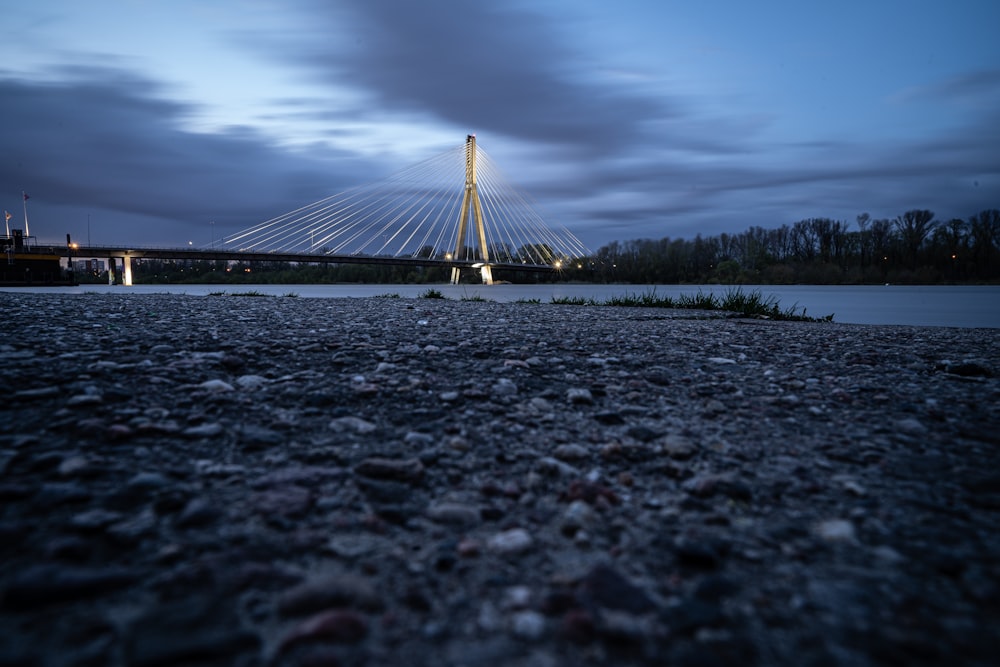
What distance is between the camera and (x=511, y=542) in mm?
1532

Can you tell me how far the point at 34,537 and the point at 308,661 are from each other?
Result: 978 millimetres

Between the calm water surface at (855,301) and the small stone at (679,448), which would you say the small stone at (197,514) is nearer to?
the small stone at (679,448)

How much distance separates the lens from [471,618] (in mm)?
1203

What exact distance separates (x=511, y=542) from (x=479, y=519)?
0.19 meters

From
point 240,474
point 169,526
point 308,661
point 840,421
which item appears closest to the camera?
point 308,661

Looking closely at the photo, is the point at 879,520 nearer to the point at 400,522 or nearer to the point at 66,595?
the point at 400,522

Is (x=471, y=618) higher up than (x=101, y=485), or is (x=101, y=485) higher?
(x=101, y=485)

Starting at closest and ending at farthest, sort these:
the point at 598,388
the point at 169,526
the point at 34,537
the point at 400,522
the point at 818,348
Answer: the point at 34,537 → the point at 169,526 → the point at 400,522 → the point at 598,388 → the point at 818,348

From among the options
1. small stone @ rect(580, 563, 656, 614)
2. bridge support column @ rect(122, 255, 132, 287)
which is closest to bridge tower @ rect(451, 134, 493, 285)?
bridge support column @ rect(122, 255, 132, 287)

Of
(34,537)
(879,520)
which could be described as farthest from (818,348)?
(34,537)

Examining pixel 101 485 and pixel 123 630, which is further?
pixel 101 485

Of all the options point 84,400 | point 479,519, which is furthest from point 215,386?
point 479,519

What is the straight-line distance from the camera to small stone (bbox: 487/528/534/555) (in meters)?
1.50

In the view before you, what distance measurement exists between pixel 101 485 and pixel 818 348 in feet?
20.5
